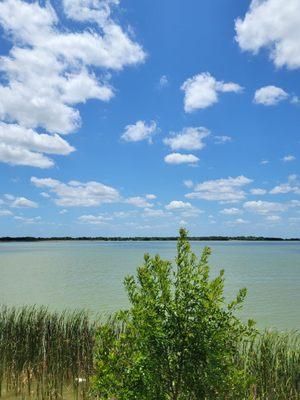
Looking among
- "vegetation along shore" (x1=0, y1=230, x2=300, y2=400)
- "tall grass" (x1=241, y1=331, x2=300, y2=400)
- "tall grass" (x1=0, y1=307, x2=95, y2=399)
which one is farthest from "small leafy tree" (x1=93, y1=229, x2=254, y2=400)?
"tall grass" (x1=0, y1=307, x2=95, y2=399)

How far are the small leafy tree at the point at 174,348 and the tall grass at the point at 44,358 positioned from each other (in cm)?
434

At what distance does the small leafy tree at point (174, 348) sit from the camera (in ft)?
18.0

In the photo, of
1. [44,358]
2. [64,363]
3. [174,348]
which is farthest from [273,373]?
[44,358]

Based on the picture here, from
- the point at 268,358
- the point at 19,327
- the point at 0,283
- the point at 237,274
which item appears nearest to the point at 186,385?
the point at 268,358

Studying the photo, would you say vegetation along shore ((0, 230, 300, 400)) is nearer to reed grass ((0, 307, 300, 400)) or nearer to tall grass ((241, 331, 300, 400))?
tall grass ((241, 331, 300, 400))

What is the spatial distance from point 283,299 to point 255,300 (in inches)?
90.5

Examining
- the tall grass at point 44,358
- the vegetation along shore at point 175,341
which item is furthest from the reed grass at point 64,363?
the vegetation along shore at point 175,341

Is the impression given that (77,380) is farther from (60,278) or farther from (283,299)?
(60,278)

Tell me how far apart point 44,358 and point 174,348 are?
6379 mm

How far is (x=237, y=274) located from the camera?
54.0m

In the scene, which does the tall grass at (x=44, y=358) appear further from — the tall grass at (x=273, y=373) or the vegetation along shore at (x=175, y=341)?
the vegetation along shore at (x=175, y=341)

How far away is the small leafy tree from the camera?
550 centimetres

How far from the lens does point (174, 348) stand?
5.60 meters

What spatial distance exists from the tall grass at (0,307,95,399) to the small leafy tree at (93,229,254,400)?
4340mm
